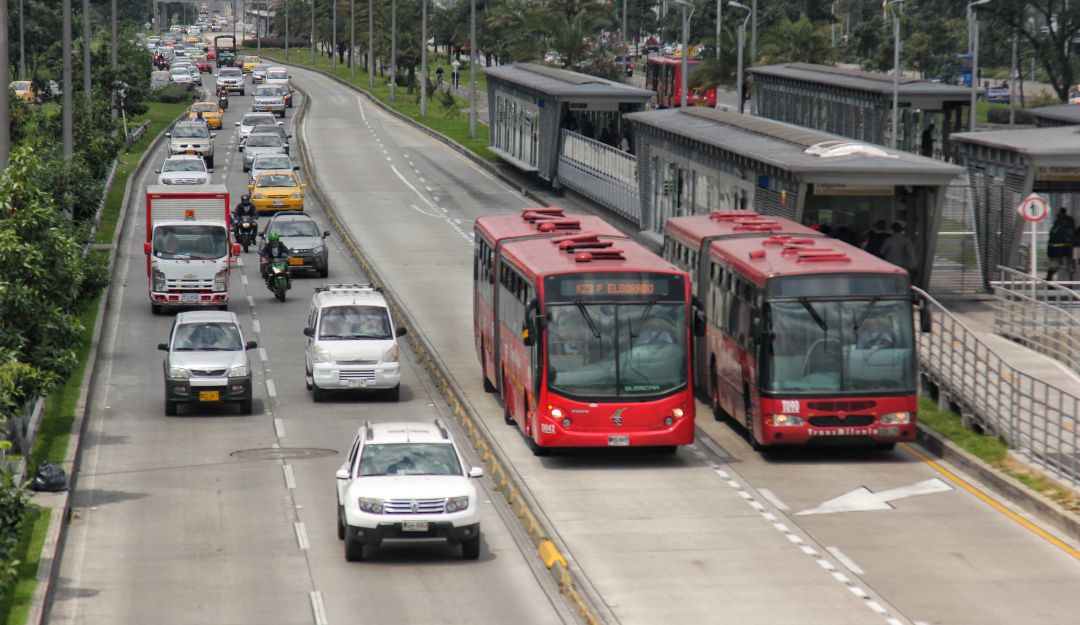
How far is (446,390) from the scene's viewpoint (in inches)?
1272

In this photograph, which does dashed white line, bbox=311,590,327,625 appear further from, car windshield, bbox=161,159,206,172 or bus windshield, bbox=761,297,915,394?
car windshield, bbox=161,159,206,172

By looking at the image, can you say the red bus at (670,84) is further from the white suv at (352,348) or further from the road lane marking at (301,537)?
the road lane marking at (301,537)

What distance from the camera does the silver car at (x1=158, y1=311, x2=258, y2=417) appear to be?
30297 mm

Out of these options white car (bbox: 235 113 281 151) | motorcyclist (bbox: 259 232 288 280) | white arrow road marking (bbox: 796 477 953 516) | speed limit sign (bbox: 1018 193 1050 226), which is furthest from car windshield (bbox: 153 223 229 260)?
white car (bbox: 235 113 281 151)

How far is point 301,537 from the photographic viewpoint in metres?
22.2

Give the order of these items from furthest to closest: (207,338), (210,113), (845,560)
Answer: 1. (210,113)
2. (207,338)
3. (845,560)

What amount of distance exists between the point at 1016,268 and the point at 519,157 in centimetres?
3618

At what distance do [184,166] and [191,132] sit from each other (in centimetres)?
Result: 1243

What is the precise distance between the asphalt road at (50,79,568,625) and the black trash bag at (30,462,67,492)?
0.50 metres

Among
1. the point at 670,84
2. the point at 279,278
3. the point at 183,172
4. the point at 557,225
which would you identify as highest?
the point at 670,84

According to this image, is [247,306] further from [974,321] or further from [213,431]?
[974,321]

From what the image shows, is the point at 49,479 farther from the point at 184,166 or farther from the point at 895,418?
the point at 184,166

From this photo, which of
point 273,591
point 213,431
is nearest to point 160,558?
point 273,591

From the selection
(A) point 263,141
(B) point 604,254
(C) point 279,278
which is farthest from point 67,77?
(A) point 263,141
